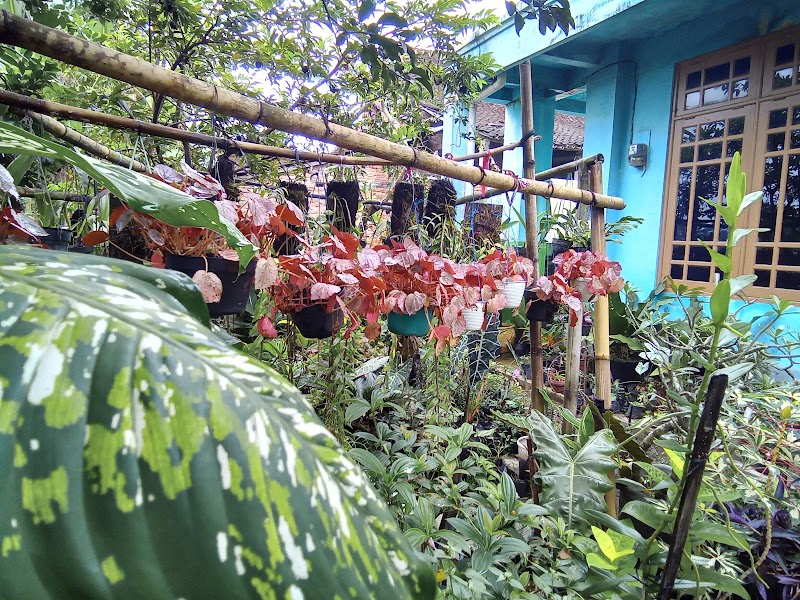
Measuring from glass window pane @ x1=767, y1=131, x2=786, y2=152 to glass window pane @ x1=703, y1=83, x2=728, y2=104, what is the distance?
0.47 metres

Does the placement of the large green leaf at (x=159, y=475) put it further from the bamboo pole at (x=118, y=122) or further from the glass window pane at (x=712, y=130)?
the glass window pane at (x=712, y=130)

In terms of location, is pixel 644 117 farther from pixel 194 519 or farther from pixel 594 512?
pixel 194 519

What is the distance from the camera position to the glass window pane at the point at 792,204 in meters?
3.08

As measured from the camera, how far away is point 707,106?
3543 millimetres

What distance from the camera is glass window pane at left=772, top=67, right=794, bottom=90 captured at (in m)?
3.09

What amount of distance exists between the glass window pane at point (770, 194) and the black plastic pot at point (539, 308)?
2489mm

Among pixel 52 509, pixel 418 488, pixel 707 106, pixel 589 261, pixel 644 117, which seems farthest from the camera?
pixel 644 117

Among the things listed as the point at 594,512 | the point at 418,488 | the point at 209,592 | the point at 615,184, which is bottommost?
the point at 418,488

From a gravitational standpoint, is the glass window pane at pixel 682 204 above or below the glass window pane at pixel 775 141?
below

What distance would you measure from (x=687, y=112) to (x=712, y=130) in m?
0.27

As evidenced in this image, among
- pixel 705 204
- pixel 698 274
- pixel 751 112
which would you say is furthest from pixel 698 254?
pixel 751 112

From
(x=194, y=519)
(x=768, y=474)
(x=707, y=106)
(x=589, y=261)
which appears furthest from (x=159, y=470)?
(x=707, y=106)

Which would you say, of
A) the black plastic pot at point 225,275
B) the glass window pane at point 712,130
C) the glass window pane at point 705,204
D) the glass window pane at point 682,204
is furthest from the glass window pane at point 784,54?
the black plastic pot at point 225,275

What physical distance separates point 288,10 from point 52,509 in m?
3.41
